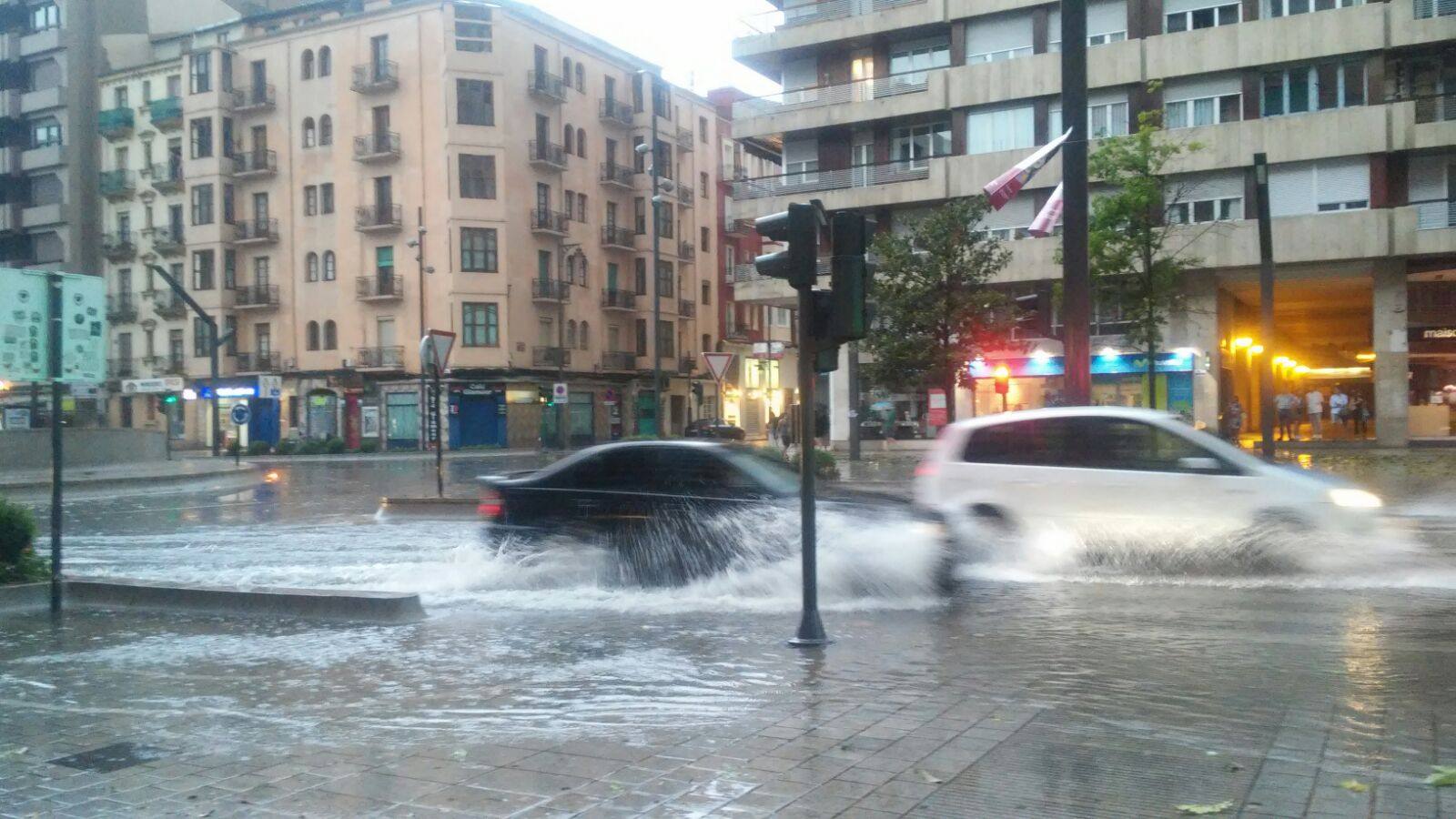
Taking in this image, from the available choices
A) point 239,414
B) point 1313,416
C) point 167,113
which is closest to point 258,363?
point 167,113

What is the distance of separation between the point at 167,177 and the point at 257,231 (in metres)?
8.47

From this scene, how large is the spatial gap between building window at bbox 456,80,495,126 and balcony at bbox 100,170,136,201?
24.1 meters

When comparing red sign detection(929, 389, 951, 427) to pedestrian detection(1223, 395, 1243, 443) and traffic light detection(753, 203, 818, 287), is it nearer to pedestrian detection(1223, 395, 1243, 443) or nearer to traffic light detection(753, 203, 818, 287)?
pedestrian detection(1223, 395, 1243, 443)

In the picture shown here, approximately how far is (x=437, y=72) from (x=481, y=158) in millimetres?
4541

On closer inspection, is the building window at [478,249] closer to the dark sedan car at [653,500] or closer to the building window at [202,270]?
the building window at [202,270]

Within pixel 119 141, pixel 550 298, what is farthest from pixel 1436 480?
pixel 119 141

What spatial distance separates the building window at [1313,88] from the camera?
37.2m

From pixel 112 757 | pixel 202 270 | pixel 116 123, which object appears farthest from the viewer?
pixel 116 123

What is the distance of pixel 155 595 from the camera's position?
10.7 m

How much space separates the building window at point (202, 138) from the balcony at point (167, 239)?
15.3 feet

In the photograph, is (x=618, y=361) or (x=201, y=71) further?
(x=618, y=361)

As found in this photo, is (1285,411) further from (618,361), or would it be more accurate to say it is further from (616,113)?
(616,113)

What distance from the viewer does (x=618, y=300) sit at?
68.6 metres

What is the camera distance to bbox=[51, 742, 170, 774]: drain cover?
18.6 feet
